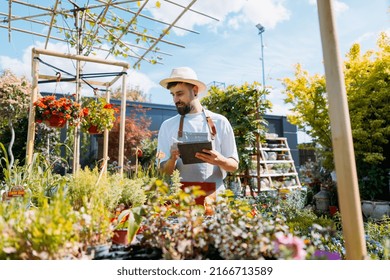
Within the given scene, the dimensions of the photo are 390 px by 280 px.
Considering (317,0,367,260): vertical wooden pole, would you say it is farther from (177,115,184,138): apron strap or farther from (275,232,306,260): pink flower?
(177,115,184,138): apron strap

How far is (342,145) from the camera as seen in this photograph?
2.34 ft

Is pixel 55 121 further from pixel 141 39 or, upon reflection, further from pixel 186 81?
pixel 141 39

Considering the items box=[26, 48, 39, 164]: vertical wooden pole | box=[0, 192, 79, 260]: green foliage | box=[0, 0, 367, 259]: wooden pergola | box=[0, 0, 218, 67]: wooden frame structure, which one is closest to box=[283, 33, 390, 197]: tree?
box=[0, 0, 218, 67]: wooden frame structure

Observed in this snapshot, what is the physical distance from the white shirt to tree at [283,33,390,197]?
3.54 metres

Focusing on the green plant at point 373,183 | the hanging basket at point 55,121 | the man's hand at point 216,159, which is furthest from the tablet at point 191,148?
the green plant at point 373,183

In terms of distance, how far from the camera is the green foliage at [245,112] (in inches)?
226

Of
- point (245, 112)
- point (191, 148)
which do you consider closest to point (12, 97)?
point (191, 148)

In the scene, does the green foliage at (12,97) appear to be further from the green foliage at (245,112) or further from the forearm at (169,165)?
the green foliage at (245,112)

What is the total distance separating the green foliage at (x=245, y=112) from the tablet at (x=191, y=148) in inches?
159

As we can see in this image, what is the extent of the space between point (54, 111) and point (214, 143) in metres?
1.57

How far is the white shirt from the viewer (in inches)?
87.6

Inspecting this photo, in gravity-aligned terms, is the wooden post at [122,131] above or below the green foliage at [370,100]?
below
